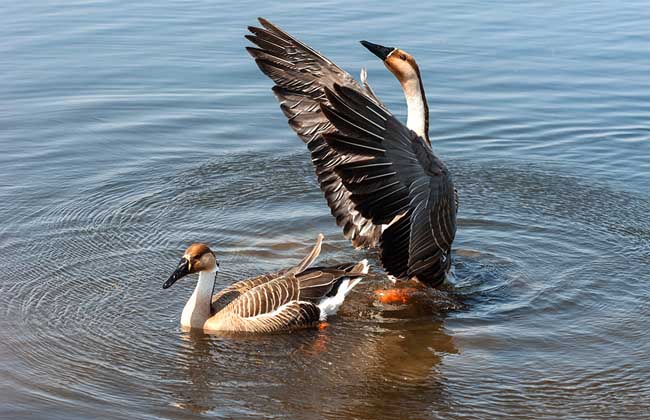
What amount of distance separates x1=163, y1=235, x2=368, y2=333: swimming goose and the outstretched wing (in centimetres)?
53

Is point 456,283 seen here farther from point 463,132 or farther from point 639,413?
point 463,132

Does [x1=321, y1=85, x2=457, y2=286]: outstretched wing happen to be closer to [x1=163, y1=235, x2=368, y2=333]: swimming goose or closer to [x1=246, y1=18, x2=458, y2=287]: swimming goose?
[x1=246, y1=18, x2=458, y2=287]: swimming goose

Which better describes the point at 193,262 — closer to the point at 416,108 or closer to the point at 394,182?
the point at 394,182

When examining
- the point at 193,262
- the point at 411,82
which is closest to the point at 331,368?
the point at 193,262

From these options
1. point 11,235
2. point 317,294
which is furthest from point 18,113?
point 317,294

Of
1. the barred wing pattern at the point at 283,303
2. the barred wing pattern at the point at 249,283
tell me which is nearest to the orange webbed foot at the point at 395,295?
the barred wing pattern at the point at 283,303

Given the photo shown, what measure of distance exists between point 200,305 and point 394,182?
1.81 m

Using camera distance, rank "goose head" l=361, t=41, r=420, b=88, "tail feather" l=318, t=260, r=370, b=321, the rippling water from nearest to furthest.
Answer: the rippling water → "tail feather" l=318, t=260, r=370, b=321 → "goose head" l=361, t=41, r=420, b=88

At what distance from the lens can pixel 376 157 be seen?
7496mm

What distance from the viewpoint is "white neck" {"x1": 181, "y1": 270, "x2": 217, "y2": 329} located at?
7965 millimetres

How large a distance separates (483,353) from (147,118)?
6726 millimetres

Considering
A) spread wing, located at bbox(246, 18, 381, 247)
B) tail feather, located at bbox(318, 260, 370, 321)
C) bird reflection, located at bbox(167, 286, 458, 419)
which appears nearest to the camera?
bird reflection, located at bbox(167, 286, 458, 419)

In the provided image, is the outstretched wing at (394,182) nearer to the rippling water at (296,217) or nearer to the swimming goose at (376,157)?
the swimming goose at (376,157)

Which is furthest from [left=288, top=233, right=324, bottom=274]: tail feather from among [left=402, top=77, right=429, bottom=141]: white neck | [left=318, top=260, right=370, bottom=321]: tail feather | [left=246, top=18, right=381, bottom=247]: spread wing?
[left=402, top=77, right=429, bottom=141]: white neck
